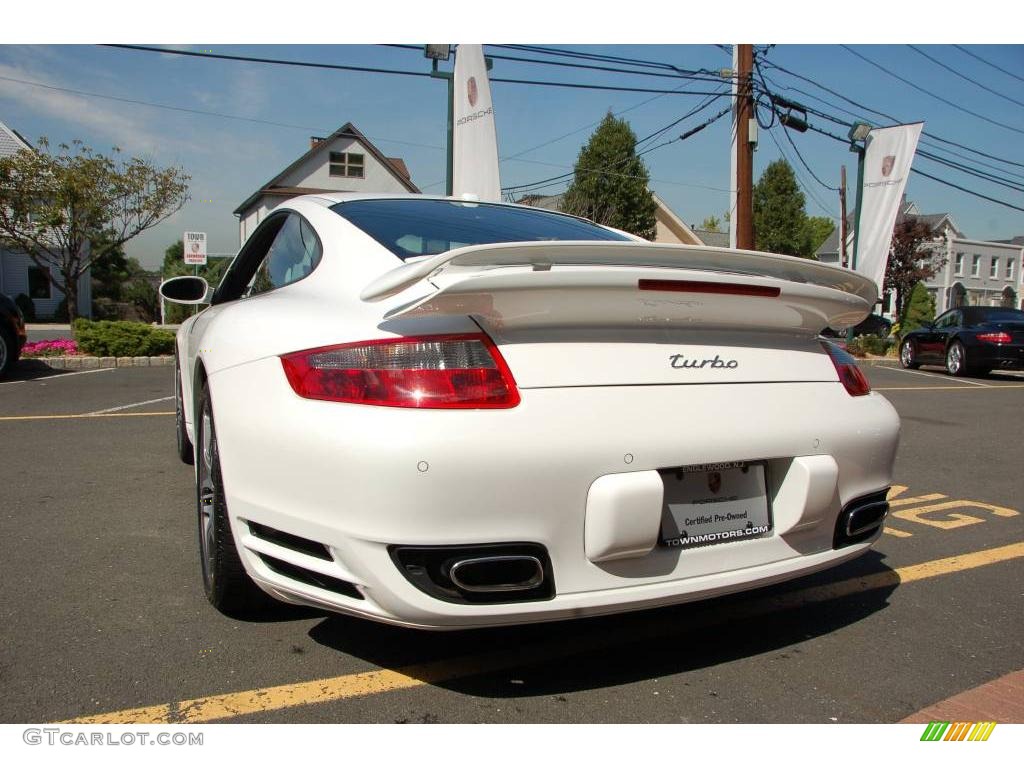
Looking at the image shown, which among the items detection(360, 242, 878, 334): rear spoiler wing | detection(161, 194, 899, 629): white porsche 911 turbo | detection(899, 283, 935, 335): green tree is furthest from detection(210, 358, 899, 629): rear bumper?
detection(899, 283, 935, 335): green tree

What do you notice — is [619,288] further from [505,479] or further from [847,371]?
[847,371]

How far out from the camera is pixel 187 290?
460 cm

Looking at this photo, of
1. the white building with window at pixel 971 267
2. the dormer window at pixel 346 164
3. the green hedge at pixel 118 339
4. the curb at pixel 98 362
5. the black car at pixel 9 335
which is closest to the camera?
the black car at pixel 9 335

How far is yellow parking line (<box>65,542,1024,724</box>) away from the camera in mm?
2158

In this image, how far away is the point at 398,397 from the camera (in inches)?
79.2

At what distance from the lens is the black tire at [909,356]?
684 inches

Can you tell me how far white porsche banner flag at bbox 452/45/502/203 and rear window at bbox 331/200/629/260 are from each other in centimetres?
1022

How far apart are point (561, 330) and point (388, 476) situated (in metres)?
0.61

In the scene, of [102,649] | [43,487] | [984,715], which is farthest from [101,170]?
[984,715]

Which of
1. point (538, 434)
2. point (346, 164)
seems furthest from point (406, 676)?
point (346, 164)

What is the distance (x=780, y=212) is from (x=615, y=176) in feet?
62.0

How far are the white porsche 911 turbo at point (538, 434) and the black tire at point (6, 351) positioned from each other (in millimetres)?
9211

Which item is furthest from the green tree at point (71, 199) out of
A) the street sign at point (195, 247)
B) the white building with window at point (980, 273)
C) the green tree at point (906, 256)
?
the white building with window at point (980, 273)

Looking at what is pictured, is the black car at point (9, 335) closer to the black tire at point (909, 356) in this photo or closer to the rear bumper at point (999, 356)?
the rear bumper at point (999, 356)
